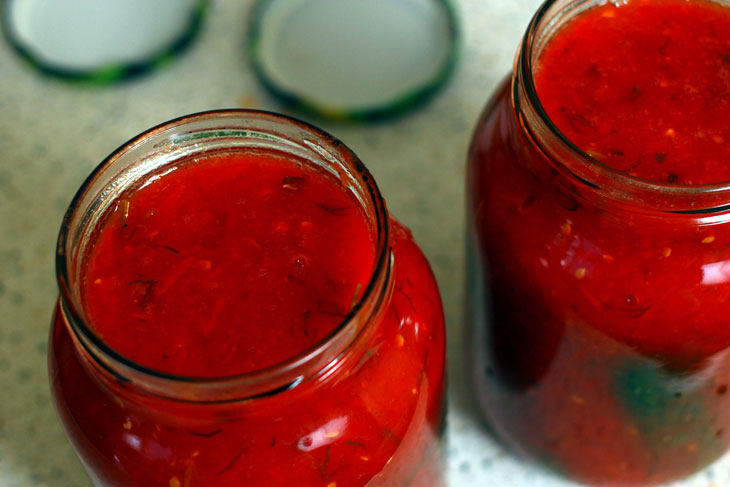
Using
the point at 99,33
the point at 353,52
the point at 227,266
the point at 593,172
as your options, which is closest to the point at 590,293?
the point at 593,172

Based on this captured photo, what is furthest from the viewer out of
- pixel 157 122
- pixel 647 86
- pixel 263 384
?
pixel 157 122

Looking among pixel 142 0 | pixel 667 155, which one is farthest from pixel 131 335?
pixel 142 0

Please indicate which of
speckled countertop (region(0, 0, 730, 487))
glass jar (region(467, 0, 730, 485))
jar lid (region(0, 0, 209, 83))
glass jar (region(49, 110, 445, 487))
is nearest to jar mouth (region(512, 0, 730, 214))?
glass jar (region(467, 0, 730, 485))

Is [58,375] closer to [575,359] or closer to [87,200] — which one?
[87,200]

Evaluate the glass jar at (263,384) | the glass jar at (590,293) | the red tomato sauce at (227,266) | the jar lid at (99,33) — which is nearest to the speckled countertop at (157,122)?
the jar lid at (99,33)

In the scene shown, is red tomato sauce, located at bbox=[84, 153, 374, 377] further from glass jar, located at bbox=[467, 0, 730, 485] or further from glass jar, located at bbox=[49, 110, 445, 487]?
glass jar, located at bbox=[467, 0, 730, 485]

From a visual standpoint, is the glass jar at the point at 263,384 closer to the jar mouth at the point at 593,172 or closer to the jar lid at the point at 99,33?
the jar mouth at the point at 593,172

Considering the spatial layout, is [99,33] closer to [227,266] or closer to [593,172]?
[227,266]
